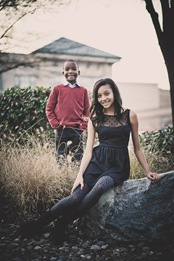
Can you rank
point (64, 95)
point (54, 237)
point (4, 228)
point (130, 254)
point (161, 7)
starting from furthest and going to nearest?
point (161, 7)
point (64, 95)
point (4, 228)
point (54, 237)
point (130, 254)

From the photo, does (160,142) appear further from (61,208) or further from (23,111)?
(23,111)

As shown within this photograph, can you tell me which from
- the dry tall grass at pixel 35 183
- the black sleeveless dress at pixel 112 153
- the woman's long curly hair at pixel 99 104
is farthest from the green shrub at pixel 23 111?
the black sleeveless dress at pixel 112 153

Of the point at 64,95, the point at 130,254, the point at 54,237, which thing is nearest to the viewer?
the point at 130,254

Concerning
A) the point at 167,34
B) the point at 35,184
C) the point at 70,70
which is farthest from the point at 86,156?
the point at 167,34

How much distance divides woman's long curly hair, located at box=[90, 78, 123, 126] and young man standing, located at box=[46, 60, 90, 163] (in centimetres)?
104

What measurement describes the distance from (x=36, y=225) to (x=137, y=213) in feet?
2.92

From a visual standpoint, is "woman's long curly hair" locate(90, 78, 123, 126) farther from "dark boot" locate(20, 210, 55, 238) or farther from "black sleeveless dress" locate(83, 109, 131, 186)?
"dark boot" locate(20, 210, 55, 238)

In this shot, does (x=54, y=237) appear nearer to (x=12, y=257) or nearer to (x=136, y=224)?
(x=12, y=257)

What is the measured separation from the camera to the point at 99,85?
2.79 m

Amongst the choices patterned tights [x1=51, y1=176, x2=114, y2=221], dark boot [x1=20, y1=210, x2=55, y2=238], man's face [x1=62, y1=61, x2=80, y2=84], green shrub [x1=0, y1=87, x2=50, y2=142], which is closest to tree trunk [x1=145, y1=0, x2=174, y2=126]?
man's face [x1=62, y1=61, x2=80, y2=84]

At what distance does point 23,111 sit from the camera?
20.6 ft

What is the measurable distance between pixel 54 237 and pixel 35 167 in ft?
3.46

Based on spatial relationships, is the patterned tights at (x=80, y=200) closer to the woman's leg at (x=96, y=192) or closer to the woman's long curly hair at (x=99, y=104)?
the woman's leg at (x=96, y=192)

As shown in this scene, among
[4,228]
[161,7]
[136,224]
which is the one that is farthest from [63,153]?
[161,7]
